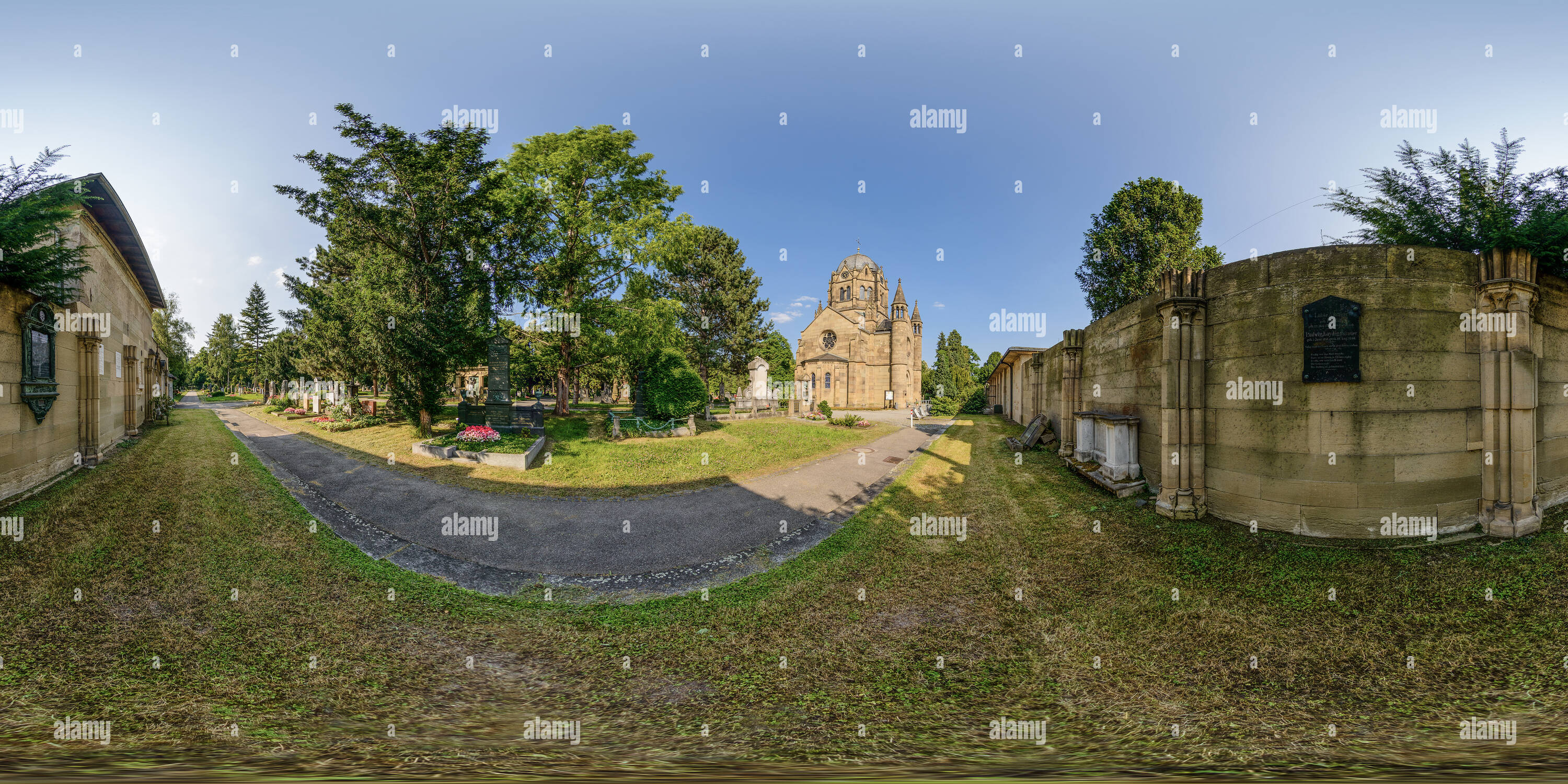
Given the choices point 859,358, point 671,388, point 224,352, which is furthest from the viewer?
point 224,352

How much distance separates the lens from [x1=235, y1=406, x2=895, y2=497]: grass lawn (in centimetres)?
1134

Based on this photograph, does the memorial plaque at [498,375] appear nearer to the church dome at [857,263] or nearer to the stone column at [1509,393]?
the stone column at [1509,393]

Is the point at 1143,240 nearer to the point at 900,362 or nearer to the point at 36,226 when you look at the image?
the point at 900,362

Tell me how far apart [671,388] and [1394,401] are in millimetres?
18310

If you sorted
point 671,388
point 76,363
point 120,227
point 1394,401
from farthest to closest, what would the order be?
point 671,388 < point 120,227 < point 76,363 < point 1394,401

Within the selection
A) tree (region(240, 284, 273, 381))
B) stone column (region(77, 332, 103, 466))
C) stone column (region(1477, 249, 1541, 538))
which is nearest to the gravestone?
stone column (region(77, 332, 103, 466))

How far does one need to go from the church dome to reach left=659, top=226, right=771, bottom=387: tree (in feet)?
64.3

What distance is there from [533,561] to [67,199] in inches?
328

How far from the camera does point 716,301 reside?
121ft

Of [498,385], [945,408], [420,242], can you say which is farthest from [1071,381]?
[945,408]

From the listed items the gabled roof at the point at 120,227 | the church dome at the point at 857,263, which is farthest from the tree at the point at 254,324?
the church dome at the point at 857,263

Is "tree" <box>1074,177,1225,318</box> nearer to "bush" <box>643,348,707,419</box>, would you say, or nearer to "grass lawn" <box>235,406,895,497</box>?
"grass lawn" <box>235,406,895,497</box>

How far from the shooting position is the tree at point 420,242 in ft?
50.4

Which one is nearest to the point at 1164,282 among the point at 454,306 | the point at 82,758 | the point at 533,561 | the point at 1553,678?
the point at 1553,678
